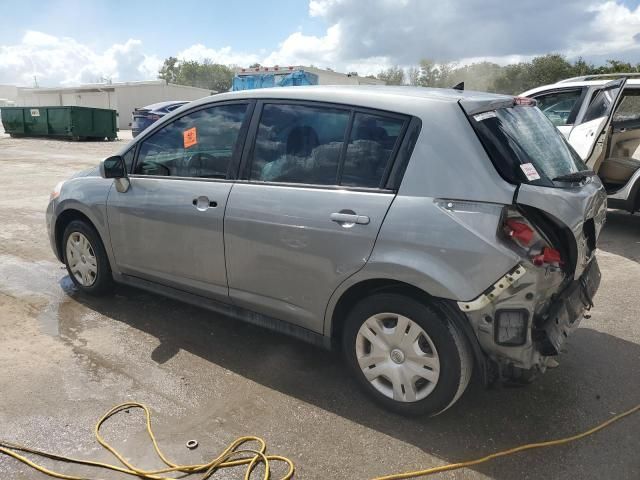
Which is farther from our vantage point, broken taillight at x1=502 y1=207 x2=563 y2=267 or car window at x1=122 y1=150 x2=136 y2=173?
car window at x1=122 y1=150 x2=136 y2=173

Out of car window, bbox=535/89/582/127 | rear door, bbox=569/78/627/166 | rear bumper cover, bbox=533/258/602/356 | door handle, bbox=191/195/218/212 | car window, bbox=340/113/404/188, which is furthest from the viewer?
car window, bbox=535/89/582/127

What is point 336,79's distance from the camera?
23.5 meters

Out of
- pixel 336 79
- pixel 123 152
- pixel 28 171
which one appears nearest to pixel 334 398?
pixel 123 152

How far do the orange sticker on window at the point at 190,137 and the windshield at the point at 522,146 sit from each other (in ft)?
6.37

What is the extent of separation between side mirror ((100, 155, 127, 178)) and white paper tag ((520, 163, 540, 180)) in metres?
2.83

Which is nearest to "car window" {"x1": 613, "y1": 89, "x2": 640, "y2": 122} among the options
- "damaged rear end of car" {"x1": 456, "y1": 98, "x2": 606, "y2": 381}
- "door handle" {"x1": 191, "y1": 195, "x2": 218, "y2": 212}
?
"damaged rear end of car" {"x1": 456, "y1": 98, "x2": 606, "y2": 381}

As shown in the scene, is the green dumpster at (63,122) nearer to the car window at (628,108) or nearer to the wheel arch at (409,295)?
the car window at (628,108)

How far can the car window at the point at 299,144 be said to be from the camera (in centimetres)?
295

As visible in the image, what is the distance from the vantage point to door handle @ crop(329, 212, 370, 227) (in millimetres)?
2703

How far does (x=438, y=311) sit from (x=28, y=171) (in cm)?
1326

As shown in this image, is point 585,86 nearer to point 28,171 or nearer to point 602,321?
point 602,321

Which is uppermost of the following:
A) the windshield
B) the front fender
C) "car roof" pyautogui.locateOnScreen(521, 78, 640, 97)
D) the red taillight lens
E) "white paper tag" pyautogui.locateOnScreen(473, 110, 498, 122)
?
"car roof" pyautogui.locateOnScreen(521, 78, 640, 97)

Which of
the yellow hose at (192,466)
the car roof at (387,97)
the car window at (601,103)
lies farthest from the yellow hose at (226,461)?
the car window at (601,103)

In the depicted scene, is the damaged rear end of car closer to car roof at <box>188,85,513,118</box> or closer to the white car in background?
car roof at <box>188,85,513,118</box>
